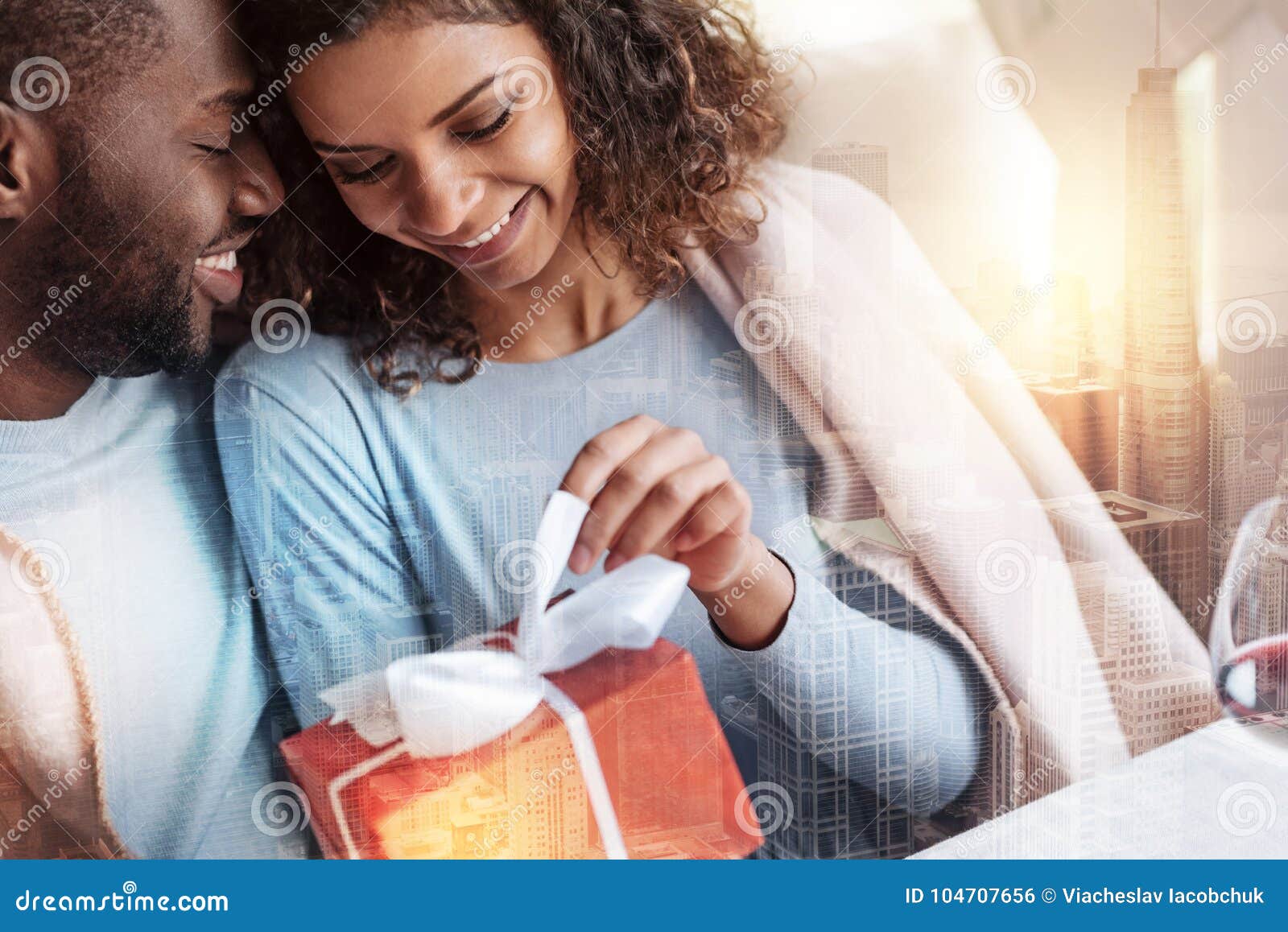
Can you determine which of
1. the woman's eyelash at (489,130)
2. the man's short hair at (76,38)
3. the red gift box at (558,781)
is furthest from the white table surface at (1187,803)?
the man's short hair at (76,38)

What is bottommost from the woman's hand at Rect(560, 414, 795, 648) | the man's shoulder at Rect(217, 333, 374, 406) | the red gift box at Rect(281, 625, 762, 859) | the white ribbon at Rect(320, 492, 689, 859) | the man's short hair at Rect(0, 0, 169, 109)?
the red gift box at Rect(281, 625, 762, 859)

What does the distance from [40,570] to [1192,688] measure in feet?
4.96

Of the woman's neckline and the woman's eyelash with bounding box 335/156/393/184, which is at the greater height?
the woman's eyelash with bounding box 335/156/393/184

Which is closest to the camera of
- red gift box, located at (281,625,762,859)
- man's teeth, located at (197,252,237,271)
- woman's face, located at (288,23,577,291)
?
woman's face, located at (288,23,577,291)

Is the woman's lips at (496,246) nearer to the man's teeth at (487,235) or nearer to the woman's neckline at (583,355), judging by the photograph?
the man's teeth at (487,235)

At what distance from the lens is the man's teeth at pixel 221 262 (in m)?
1.41

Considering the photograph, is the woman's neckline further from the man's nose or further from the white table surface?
the white table surface

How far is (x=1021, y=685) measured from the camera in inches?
60.9

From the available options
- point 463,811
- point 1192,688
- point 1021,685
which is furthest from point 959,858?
point 463,811

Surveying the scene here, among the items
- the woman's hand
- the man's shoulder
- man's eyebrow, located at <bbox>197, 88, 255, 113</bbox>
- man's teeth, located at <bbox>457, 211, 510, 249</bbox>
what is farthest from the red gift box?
man's eyebrow, located at <bbox>197, 88, 255, 113</bbox>

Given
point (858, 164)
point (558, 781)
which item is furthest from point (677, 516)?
point (858, 164)

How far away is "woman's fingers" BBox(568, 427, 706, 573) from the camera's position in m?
1.46

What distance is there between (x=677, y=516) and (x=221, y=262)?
636 mm

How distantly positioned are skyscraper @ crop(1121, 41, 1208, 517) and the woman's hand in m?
0.50
